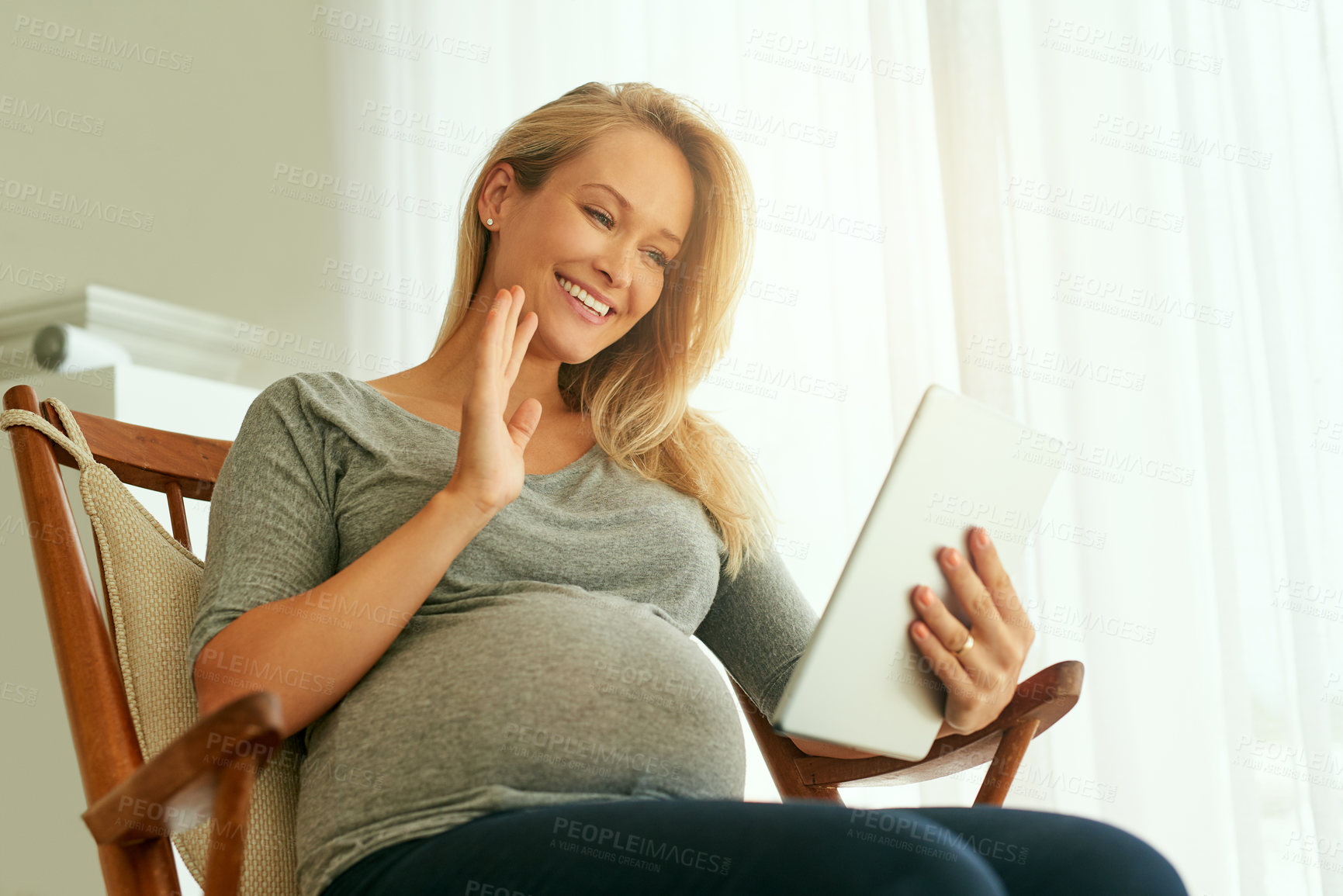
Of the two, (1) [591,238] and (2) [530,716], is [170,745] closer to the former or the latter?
(2) [530,716]

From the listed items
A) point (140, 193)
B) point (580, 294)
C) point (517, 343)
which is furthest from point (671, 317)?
point (140, 193)

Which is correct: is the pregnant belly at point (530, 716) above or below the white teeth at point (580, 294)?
below

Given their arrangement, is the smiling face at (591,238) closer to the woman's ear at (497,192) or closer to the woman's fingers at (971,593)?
the woman's ear at (497,192)

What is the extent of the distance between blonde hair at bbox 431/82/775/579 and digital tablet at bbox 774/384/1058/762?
1.03 ft

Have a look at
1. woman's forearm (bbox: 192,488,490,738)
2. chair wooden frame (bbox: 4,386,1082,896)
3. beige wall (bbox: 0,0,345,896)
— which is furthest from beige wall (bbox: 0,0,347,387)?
woman's forearm (bbox: 192,488,490,738)

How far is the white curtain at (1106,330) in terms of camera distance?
129 cm

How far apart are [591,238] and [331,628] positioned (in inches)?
20.5

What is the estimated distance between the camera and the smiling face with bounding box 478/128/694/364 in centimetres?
110

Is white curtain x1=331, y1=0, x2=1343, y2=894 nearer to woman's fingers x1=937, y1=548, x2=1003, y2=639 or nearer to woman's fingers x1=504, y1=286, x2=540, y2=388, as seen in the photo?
woman's fingers x1=937, y1=548, x2=1003, y2=639

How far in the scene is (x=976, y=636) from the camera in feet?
2.82

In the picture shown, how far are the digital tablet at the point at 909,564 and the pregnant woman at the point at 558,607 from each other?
0.03 m

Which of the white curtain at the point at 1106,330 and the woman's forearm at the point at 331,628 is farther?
the white curtain at the point at 1106,330

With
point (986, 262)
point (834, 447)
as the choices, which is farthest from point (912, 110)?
point (834, 447)

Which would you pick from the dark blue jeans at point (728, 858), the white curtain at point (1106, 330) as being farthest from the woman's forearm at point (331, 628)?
the white curtain at point (1106, 330)
